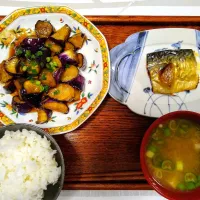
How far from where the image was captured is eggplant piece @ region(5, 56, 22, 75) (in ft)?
7.04

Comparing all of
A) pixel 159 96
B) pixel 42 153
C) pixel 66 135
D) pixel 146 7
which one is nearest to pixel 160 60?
pixel 159 96

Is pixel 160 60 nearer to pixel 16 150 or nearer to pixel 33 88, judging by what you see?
pixel 33 88

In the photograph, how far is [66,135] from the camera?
2.29 meters

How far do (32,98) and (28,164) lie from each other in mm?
402

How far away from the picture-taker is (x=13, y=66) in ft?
7.05

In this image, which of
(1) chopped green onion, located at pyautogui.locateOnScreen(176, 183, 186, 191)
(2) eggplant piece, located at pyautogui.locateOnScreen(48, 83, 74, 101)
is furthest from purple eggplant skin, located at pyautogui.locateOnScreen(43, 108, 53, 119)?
(1) chopped green onion, located at pyautogui.locateOnScreen(176, 183, 186, 191)

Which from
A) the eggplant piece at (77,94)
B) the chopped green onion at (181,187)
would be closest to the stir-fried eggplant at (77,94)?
the eggplant piece at (77,94)

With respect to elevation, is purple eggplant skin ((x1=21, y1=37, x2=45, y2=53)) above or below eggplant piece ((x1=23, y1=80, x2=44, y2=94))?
above

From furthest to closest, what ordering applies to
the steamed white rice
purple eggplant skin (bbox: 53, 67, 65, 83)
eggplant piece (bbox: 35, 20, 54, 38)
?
1. eggplant piece (bbox: 35, 20, 54, 38)
2. purple eggplant skin (bbox: 53, 67, 65, 83)
3. the steamed white rice

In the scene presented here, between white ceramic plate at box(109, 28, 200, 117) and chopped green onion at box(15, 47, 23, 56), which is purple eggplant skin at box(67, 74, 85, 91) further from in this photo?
chopped green onion at box(15, 47, 23, 56)

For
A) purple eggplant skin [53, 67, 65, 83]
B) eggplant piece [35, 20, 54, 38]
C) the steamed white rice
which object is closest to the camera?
the steamed white rice

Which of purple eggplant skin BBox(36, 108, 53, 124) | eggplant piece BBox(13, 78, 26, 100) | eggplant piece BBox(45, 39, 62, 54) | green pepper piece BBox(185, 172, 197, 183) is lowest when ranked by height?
green pepper piece BBox(185, 172, 197, 183)

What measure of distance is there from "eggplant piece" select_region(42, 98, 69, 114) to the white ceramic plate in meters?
0.32

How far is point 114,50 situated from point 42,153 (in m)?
0.81
